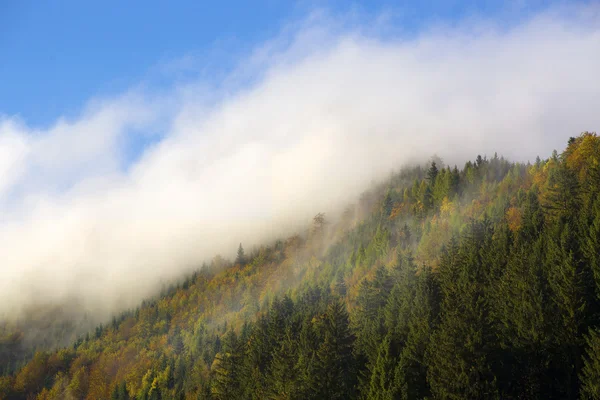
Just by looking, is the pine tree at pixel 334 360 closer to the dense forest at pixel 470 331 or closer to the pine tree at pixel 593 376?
the dense forest at pixel 470 331

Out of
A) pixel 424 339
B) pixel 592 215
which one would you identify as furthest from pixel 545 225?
pixel 424 339

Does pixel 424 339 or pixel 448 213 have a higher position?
pixel 448 213

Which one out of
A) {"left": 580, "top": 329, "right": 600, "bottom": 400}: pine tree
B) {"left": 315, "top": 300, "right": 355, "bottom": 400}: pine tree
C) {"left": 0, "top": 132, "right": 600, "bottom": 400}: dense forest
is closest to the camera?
{"left": 580, "top": 329, "right": 600, "bottom": 400}: pine tree

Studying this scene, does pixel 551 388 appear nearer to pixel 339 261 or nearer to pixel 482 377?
pixel 482 377

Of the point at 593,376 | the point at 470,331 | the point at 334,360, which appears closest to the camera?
the point at 593,376

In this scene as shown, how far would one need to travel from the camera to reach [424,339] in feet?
162

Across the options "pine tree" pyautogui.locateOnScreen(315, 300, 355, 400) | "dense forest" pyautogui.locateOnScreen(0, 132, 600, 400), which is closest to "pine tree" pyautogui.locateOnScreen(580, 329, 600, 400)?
"dense forest" pyautogui.locateOnScreen(0, 132, 600, 400)

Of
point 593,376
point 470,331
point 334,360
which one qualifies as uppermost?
point 334,360

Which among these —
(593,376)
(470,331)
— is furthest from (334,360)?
(593,376)

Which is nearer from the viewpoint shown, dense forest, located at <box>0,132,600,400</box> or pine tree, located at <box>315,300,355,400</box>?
dense forest, located at <box>0,132,600,400</box>

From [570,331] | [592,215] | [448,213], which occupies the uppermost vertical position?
[448,213]

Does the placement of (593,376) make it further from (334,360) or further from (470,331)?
(334,360)

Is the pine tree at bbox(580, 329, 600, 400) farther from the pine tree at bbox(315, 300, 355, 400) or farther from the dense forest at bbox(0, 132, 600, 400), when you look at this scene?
the pine tree at bbox(315, 300, 355, 400)

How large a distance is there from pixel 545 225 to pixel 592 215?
7795 millimetres
